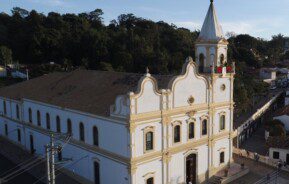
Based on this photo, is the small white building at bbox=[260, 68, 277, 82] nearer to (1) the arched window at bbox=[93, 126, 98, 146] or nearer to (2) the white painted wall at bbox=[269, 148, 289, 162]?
(2) the white painted wall at bbox=[269, 148, 289, 162]

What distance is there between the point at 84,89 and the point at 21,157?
1144 cm

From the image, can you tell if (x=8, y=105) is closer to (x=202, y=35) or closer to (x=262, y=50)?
(x=202, y=35)

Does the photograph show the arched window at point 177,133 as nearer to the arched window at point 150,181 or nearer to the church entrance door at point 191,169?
the church entrance door at point 191,169

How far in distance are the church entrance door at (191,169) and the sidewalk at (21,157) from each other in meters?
9.86

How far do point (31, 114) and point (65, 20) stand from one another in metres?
64.7

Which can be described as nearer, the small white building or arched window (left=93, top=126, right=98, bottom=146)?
arched window (left=93, top=126, right=98, bottom=146)

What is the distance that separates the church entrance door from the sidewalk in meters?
9.86

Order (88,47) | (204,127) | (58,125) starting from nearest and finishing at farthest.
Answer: (204,127) < (58,125) < (88,47)

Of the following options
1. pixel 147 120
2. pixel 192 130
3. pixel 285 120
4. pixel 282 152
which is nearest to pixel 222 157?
pixel 192 130

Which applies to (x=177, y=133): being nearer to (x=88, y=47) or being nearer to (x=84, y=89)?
(x=84, y=89)

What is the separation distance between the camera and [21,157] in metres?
35.0

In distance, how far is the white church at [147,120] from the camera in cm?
2347

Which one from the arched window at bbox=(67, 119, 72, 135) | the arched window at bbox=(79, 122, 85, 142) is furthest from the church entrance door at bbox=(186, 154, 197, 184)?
the arched window at bbox=(67, 119, 72, 135)

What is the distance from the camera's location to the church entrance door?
2775cm
